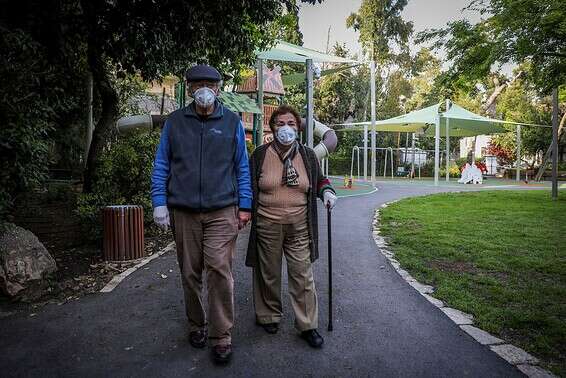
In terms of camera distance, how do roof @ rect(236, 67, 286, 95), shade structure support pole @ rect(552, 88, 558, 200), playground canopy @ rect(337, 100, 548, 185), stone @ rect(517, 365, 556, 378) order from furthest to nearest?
playground canopy @ rect(337, 100, 548, 185), roof @ rect(236, 67, 286, 95), shade structure support pole @ rect(552, 88, 558, 200), stone @ rect(517, 365, 556, 378)

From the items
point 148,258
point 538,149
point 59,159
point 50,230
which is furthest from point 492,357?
point 538,149

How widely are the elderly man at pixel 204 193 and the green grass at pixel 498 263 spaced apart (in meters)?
2.27

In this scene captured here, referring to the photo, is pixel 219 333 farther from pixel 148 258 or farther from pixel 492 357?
pixel 148 258

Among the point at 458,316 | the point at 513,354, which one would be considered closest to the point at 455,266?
the point at 458,316

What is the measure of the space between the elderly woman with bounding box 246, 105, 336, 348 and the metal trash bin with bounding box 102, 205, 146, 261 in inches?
129

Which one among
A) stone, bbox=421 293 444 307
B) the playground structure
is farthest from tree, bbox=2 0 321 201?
the playground structure

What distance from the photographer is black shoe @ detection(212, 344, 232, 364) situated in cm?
312

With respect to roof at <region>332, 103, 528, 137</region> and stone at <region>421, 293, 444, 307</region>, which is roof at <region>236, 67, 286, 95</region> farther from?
stone at <region>421, 293, 444, 307</region>

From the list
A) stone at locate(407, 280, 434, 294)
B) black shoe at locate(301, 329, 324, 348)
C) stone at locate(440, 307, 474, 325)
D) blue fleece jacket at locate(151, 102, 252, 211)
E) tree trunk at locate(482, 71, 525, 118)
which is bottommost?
stone at locate(407, 280, 434, 294)

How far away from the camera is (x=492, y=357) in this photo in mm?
3287

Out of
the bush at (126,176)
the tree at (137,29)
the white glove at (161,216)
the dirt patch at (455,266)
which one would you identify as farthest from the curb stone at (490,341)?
the tree at (137,29)

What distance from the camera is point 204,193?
3.18 m

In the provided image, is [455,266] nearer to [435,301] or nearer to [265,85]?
[435,301]

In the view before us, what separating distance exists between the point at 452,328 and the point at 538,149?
1239 inches
